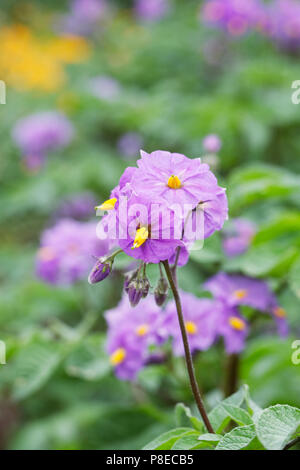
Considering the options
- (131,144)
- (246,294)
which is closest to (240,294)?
(246,294)

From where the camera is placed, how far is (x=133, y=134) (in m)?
2.57

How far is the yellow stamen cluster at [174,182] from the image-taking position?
32.3 inches

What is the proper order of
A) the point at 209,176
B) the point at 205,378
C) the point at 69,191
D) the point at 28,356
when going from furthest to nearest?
the point at 69,191 → the point at 205,378 → the point at 28,356 → the point at 209,176

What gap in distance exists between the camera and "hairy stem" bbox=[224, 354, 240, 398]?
1.37m

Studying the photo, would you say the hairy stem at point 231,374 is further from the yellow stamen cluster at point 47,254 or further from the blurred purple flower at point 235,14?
the blurred purple flower at point 235,14

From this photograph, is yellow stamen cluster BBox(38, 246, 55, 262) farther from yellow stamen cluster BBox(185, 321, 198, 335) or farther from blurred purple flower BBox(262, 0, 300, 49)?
blurred purple flower BBox(262, 0, 300, 49)

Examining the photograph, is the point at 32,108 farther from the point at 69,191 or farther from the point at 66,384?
the point at 66,384

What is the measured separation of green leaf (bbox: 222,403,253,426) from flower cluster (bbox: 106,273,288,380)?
0.31m

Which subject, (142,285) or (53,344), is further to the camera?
(53,344)

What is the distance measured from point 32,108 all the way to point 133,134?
650mm

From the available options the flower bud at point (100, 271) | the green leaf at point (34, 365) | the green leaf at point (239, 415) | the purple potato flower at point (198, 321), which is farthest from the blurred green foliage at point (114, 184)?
the flower bud at point (100, 271)

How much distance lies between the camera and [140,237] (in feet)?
2.52

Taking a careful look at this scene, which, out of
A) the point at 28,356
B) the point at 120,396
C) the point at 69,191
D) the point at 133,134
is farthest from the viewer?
the point at 133,134
